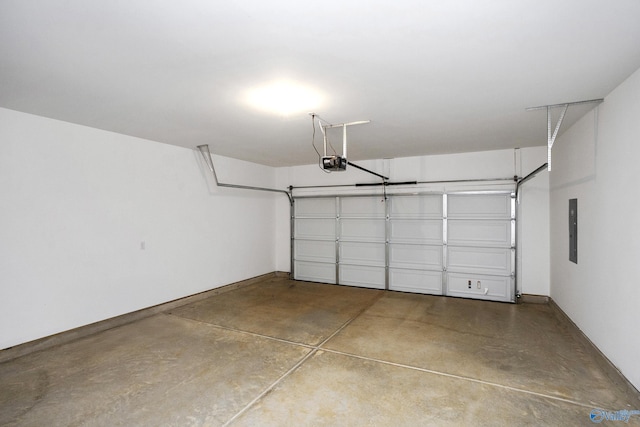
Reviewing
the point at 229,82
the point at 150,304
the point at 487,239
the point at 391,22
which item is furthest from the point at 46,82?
the point at 487,239

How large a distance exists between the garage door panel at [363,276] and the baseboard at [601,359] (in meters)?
2.89

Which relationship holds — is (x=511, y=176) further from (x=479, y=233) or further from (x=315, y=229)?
(x=315, y=229)

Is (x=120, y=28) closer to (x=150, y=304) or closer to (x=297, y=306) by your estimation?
(x=150, y=304)

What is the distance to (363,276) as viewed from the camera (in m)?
6.38

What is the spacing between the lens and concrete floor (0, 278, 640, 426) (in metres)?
2.26

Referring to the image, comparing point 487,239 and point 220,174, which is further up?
point 220,174

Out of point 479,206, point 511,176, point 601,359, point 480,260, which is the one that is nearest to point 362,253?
point 480,260

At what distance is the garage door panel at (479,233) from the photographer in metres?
→ 5.28

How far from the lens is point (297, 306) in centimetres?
497

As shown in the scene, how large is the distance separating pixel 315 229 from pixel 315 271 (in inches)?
36.5

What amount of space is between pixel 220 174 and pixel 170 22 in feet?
13.7

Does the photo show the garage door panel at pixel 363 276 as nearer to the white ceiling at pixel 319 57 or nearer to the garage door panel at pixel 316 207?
the garage door panel at pixel 316 207

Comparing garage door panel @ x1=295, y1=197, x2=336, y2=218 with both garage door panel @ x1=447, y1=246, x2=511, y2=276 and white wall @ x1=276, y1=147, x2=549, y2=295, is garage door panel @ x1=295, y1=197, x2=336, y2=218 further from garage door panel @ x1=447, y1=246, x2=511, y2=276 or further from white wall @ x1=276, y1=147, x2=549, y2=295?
garage door panel @ x1=447, y1=246, x2=511, y2=276

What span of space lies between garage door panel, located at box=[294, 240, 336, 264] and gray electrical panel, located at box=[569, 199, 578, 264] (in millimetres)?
3981
